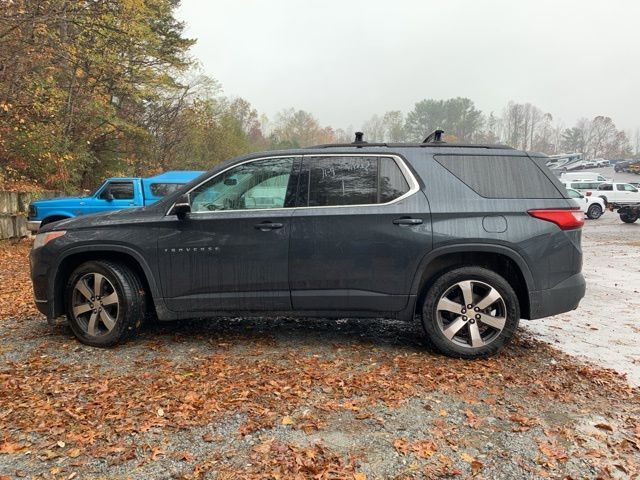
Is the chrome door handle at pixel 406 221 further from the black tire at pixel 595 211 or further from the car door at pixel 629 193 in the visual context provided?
the car door at pixel 629 193

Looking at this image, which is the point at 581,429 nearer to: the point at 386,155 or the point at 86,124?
the point at 386,155

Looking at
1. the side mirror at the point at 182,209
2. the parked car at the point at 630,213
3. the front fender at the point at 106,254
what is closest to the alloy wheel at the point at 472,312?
the side mirror at the point at 182,209

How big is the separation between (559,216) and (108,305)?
403cm

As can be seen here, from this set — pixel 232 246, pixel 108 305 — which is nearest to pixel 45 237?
pixel 108 305

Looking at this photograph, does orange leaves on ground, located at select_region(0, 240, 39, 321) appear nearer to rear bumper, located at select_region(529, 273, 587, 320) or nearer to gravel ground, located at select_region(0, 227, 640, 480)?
gravel ground, located at select_region(0, 227, 640, 480)

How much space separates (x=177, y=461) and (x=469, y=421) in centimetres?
178

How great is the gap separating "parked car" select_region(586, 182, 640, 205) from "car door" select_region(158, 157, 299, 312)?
102 feet

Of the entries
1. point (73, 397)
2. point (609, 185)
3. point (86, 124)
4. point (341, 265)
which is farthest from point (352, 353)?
point (609, 185)

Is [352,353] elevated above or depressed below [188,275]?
below

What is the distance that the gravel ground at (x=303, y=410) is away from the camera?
249 cm

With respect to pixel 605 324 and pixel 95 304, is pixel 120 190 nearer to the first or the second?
pixel 95 304

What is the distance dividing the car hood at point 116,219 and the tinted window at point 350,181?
4.46 ft

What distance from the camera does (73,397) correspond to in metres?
3.20

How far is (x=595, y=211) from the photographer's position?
25359mm
